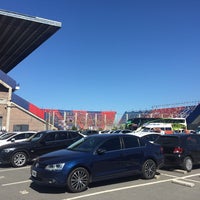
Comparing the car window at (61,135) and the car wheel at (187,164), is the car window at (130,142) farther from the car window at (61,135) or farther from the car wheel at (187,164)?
the car window at (61,135)

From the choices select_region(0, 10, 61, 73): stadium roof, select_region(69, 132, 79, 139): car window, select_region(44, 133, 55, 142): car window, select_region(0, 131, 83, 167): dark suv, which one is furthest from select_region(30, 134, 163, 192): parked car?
select_region(0, 10, 61, 73): stadium roof

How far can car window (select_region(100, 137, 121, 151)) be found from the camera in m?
9.79

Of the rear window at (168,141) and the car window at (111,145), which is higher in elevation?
the rear window at (168,141)

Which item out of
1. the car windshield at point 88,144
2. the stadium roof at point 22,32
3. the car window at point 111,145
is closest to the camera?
the car windshield at point 88,144

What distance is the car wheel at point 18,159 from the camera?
45.8 feet

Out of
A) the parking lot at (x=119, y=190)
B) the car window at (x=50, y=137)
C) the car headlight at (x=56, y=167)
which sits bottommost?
the parking lot at (x=119, y=190)

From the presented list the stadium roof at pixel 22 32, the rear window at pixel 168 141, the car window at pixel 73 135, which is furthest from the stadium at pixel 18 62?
the rear window at pixel 168 141

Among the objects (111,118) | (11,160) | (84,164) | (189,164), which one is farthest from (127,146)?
(111,118)

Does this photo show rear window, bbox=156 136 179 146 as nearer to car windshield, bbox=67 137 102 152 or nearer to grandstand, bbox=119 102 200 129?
car windshield, bbox=67 137 102 152

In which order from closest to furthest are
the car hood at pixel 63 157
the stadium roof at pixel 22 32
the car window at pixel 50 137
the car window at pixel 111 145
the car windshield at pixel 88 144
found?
the car hood at pixel 63 157 < the car windshield at pixel 88 144 < the car window at pixel 111 145 < the car window at pixel 50 137 < the stadium roof at pixel 22 32

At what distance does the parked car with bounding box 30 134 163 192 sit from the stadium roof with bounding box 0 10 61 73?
25.4 metres

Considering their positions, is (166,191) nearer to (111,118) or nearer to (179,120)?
(179,120)

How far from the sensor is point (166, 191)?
8.93 m

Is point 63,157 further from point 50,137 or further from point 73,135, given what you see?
point 73,135
